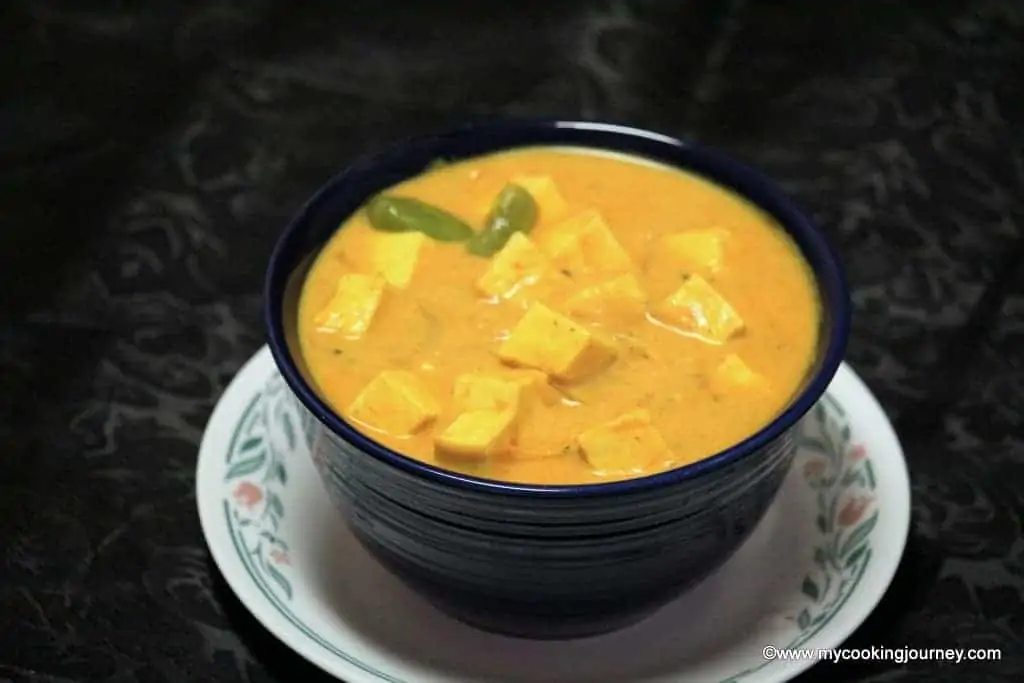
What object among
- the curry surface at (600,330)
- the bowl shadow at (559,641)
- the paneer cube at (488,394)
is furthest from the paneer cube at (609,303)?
the bowl shadow at (559,641)

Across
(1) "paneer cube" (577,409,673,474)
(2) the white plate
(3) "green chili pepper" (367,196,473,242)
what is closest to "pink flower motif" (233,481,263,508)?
(2) the white plate

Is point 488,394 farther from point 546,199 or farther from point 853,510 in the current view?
point 853,510

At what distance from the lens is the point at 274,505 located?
1.20 metres

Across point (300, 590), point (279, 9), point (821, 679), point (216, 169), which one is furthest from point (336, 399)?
point (279, 9)

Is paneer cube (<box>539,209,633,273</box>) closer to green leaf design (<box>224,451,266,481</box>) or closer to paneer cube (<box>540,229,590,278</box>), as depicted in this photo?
paneer cube (<box>540,229,590,278</box>)

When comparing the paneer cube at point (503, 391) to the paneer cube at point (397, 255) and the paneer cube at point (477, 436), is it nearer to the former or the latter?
the paneer cube at point (477, 436)

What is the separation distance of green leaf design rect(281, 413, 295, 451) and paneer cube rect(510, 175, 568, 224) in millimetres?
320

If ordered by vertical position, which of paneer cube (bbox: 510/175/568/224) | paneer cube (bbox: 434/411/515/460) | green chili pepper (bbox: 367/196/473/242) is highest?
paneer cube (bbox: 510/175/568/224)

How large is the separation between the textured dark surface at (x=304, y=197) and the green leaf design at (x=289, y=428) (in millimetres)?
107

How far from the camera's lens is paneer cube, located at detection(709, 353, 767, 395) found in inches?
40.3

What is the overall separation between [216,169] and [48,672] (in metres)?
0.83

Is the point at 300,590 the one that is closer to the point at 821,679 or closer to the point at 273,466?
the point at 273,466

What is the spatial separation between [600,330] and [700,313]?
8 cm

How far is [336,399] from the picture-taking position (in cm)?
102
